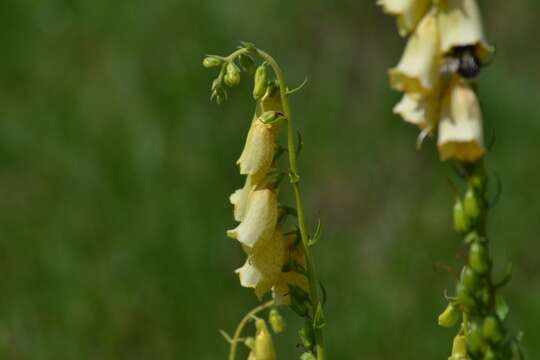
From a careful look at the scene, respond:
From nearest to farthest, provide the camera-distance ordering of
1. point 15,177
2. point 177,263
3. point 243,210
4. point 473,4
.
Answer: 1. point 473,4
2. point 243,210
3. point 177,263
4. point 15,177

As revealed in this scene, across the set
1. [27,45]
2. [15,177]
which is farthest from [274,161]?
[27,45]

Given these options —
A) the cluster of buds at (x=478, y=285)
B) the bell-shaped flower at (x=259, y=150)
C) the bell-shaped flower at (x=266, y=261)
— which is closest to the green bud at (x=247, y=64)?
the bell-shaped flower at (x=259, y=150)

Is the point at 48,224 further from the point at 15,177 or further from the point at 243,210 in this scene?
the point at 243,210

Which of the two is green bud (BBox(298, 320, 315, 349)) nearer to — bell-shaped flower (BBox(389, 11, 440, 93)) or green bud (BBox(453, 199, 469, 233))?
green bud (BBox(453, 199, 469, 233))

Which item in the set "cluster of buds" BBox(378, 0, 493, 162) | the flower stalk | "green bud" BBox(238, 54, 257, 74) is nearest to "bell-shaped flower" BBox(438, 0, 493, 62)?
"cluster of buds" BBox(378, 0, 493, 162)

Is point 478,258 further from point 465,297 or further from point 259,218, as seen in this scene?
point 259,218

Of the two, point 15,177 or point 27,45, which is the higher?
point 27,45
